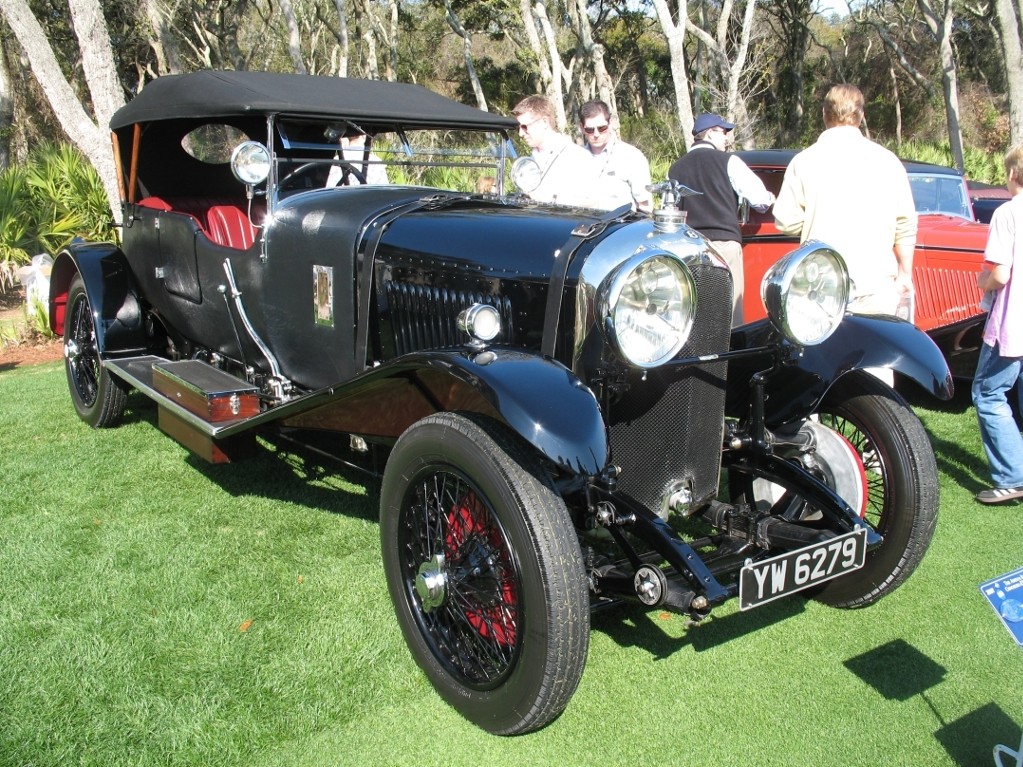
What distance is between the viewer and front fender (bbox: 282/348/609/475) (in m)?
2.25

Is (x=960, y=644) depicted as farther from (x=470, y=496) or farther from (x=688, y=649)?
(x=470, y=496)

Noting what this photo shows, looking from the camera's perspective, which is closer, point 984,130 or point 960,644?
point 960,644

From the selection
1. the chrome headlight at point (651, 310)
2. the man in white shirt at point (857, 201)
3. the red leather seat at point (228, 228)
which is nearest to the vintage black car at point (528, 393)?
the chrome headlight at point (651, 310)

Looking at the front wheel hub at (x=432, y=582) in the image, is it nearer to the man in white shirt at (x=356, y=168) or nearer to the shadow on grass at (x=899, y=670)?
the shadow on grass at (x=899, y=670)

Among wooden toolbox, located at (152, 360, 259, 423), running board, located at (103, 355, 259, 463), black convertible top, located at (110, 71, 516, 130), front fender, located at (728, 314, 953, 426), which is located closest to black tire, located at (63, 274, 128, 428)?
running board, located at (103, 355, 259, 463)

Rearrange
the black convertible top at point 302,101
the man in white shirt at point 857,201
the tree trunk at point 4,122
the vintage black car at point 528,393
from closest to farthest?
the vintage black car at point 528,393 < the black convertible top at point 302,101 < the man in white shirt at point 857,201 < the tree trunk at point 4,122

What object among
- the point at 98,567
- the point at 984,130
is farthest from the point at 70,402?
the point at 984,130

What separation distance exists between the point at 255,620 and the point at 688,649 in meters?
1.50

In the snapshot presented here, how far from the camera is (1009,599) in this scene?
6.88 ft

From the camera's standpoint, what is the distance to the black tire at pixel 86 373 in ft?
17.1

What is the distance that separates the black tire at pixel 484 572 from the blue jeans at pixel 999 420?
2.76 meters

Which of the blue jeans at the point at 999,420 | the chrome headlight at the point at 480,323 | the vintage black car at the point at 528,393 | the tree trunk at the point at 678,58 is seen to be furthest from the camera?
the tree trunk at the point at 678,58

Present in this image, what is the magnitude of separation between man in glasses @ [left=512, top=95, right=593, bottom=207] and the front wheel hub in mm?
2330

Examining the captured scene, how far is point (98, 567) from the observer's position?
355 centimetres
